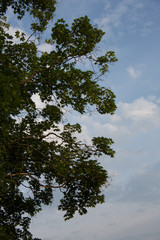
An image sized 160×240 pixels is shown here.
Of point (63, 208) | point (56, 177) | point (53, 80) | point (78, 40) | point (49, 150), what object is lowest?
point (63, 208)

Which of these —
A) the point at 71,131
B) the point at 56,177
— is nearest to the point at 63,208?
the point at 56,177

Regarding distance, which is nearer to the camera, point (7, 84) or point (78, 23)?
point (7, 84)

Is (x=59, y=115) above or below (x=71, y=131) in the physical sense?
above

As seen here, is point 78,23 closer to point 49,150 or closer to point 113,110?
point 113,110

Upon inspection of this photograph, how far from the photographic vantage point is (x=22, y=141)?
15.9 m

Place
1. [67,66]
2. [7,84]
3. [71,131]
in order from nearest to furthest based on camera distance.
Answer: [7,84]
[67,66]
[71,131]

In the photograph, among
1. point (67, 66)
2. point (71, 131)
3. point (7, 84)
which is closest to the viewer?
point (7, 84)

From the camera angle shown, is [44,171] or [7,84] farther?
[44,171]

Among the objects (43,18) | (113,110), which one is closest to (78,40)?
(43,18)

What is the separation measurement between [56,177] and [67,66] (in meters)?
6.94

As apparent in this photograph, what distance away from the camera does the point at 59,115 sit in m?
16.9

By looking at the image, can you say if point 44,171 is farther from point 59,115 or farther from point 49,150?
point 59,115

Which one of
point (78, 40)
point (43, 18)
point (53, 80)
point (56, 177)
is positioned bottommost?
point (56, 177)

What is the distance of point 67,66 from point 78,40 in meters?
1.91
